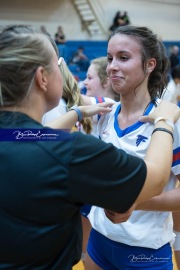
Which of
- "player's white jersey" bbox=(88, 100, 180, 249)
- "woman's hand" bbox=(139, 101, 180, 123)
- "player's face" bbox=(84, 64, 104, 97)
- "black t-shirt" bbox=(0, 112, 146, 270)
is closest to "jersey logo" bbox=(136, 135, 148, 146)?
"player's white jersey" bbox=(88, 100, 180, 249)

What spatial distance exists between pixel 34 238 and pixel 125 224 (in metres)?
0.67

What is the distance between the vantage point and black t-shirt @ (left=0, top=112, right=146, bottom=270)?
921 mm

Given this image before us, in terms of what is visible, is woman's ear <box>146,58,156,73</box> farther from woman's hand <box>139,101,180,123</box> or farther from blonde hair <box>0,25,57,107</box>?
blonde hair <box>0,25,57,107</box>

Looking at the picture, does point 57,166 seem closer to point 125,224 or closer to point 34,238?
point 34,238

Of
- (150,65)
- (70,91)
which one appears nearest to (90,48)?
(70,91)

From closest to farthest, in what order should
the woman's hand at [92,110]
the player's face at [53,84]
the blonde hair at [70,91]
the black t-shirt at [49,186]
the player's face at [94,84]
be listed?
the black t-shirt at [49,186]
the player's face at [53,84]
the woman's hand at [92,110]
the blonde hair at [70,91]
the player's face at [94,84]

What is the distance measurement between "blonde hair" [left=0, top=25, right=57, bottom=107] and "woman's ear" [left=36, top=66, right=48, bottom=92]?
11mm

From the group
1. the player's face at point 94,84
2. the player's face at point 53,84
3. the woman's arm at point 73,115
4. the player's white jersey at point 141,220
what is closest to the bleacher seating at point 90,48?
the player's face at point 94,84

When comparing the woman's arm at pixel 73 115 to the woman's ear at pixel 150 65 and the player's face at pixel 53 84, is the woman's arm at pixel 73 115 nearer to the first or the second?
the woman's ear at pixel 150 65

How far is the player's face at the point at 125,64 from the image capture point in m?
1.59

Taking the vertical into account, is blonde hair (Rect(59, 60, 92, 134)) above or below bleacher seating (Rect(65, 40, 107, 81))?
above

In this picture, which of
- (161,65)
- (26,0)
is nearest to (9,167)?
(161,65)

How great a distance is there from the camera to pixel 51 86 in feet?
3.39

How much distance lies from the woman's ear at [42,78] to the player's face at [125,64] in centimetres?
64
